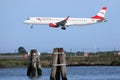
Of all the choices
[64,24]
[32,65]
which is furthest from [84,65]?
[64,24]

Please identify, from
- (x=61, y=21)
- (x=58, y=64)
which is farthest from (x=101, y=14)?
(x=58, y=64)

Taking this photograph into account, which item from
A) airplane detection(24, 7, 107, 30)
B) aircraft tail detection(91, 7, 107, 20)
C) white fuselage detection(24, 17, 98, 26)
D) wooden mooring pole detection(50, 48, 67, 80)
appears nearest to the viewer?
wooden mooring pole detection(50, 48, 67, 80)

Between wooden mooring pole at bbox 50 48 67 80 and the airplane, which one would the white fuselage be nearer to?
the airplane

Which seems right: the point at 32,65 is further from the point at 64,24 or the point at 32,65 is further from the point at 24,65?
the point at 64,24

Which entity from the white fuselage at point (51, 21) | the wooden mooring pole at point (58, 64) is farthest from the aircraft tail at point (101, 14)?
the wooden mooring pole at point (58, 64)

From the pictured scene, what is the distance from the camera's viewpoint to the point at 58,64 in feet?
156

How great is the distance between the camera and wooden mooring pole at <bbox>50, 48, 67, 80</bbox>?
47.1 meters

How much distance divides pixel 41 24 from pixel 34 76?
59.2 metres

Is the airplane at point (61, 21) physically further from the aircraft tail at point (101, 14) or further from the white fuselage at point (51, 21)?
the aircraft tail at point (101, 14)

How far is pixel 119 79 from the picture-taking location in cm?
5506

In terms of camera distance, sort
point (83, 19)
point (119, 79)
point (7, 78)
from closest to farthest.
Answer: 1. point (119, 79)
2. point (7, 78)
3. point (83, 19)

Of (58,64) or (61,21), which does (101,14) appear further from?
(58,64)

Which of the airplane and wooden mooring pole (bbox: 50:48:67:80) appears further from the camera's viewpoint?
the airplane

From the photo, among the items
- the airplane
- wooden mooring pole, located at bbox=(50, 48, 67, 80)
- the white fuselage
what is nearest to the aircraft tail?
the airplane
